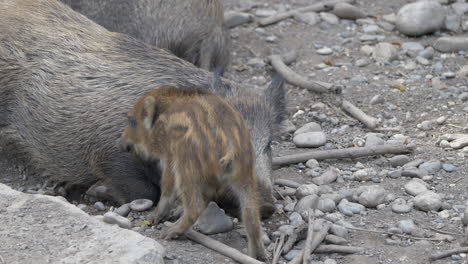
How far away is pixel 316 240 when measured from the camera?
5012 millimetres

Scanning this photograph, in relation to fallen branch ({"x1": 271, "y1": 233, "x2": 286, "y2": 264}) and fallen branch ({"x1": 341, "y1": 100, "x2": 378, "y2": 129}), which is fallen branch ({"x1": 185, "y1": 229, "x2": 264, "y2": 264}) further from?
fallen branch ({"x1": 341, "y1": 100, "x2": 378, "y2": 129})

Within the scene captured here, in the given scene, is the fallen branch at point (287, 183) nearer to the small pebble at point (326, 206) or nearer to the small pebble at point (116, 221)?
the small pebble at point (326, 206)

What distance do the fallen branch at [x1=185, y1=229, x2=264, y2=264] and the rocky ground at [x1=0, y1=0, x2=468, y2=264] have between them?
47mm

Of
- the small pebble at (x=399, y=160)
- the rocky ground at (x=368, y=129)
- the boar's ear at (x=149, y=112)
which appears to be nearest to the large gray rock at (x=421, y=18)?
the rocky ground at (x=368, y=129)

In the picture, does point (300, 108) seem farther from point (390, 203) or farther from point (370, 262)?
point (370, 262)

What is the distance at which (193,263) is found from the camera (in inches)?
188

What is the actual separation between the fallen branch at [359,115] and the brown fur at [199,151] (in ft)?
7.30

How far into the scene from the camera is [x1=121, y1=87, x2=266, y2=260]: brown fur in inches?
183

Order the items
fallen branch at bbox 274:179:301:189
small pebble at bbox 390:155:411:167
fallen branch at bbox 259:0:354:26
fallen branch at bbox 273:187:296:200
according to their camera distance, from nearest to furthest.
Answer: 1. fallen branch at bbox 273:187:296:200
2. fallen branch at bbox 274:179:301:189
3. small pebble at bbox 390:155:411:167
4. fallen branch at bbox 259:0:354:26

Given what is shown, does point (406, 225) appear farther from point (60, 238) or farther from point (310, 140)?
point (60, 238)

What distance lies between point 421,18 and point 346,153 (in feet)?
8.57

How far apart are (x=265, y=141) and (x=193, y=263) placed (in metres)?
1.10

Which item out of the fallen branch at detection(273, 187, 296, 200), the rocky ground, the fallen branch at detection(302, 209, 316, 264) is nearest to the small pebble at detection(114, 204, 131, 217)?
the rocky ground

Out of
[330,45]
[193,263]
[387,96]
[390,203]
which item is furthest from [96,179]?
[330,45]
